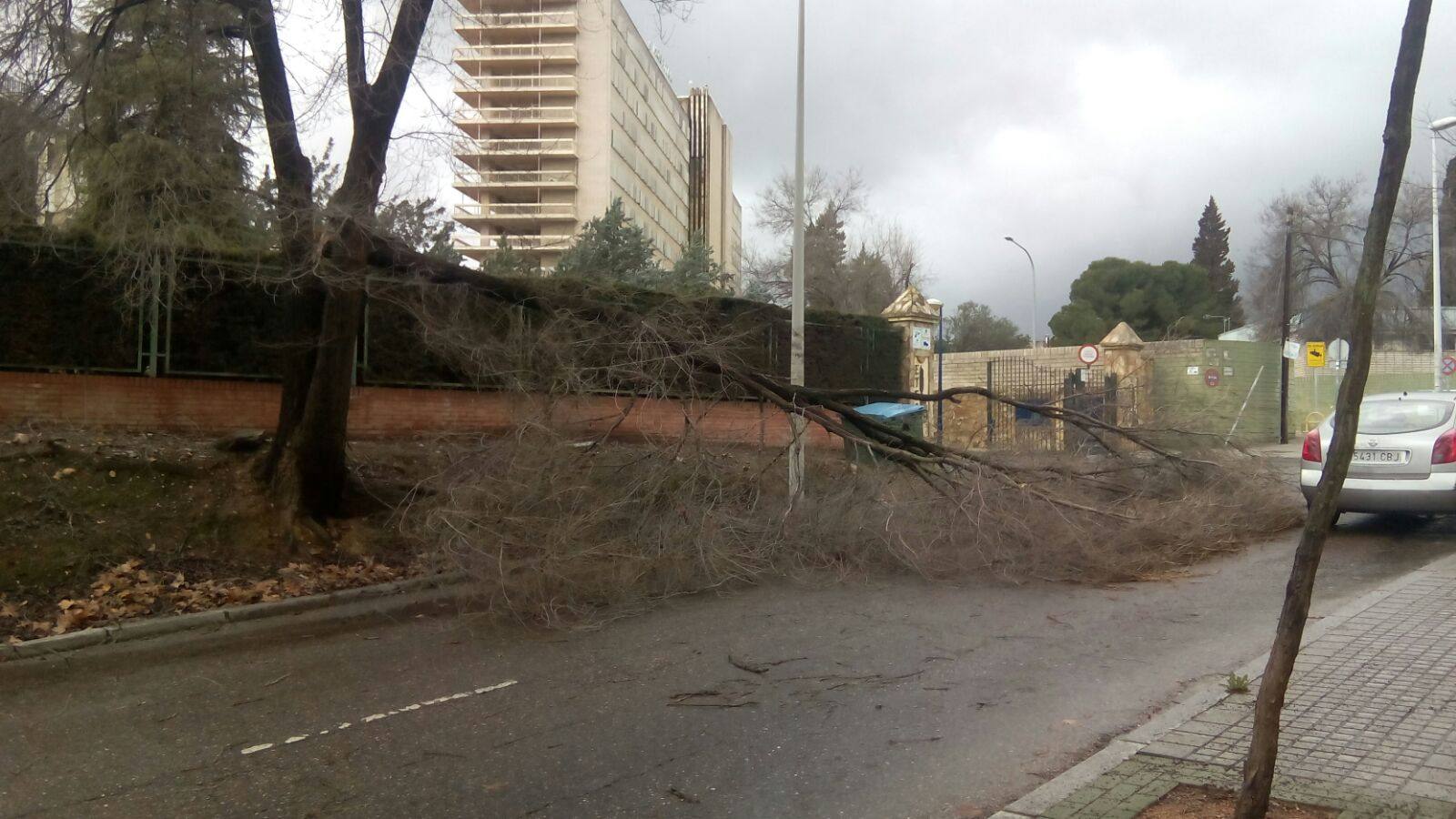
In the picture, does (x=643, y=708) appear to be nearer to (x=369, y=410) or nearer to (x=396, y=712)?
(x=396, y=712)

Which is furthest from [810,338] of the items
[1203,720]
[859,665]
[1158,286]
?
[1158,286]

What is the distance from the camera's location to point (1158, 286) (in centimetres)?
5984

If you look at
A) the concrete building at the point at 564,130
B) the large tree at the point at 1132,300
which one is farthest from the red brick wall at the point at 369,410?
the large tree at the point at 1132,300

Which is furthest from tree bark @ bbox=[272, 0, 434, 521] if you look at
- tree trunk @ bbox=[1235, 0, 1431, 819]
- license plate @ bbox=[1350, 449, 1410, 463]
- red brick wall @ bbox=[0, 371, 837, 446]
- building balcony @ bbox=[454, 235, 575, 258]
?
building balcony @ bbox=[454, 235, 575, 258]

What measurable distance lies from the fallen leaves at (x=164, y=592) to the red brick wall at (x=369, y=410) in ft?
7.00

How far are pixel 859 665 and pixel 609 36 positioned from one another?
51418 millimetres

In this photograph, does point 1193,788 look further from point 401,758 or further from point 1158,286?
point 1158,286

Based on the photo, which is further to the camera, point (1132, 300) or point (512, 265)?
point (1132, 300)

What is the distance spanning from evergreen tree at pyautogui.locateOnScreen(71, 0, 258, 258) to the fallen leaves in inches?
121

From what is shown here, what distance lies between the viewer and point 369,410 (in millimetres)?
14484

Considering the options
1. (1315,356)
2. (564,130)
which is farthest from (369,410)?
(564,130)

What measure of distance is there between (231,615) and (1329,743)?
7.82 m

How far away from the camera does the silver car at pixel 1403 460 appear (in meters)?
10.5

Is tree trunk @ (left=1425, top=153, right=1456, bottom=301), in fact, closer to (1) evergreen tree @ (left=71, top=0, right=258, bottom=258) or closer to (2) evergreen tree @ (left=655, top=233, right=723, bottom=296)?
(2) evergreen tree @ (left=655, top=233, right=723, bottom=296)
